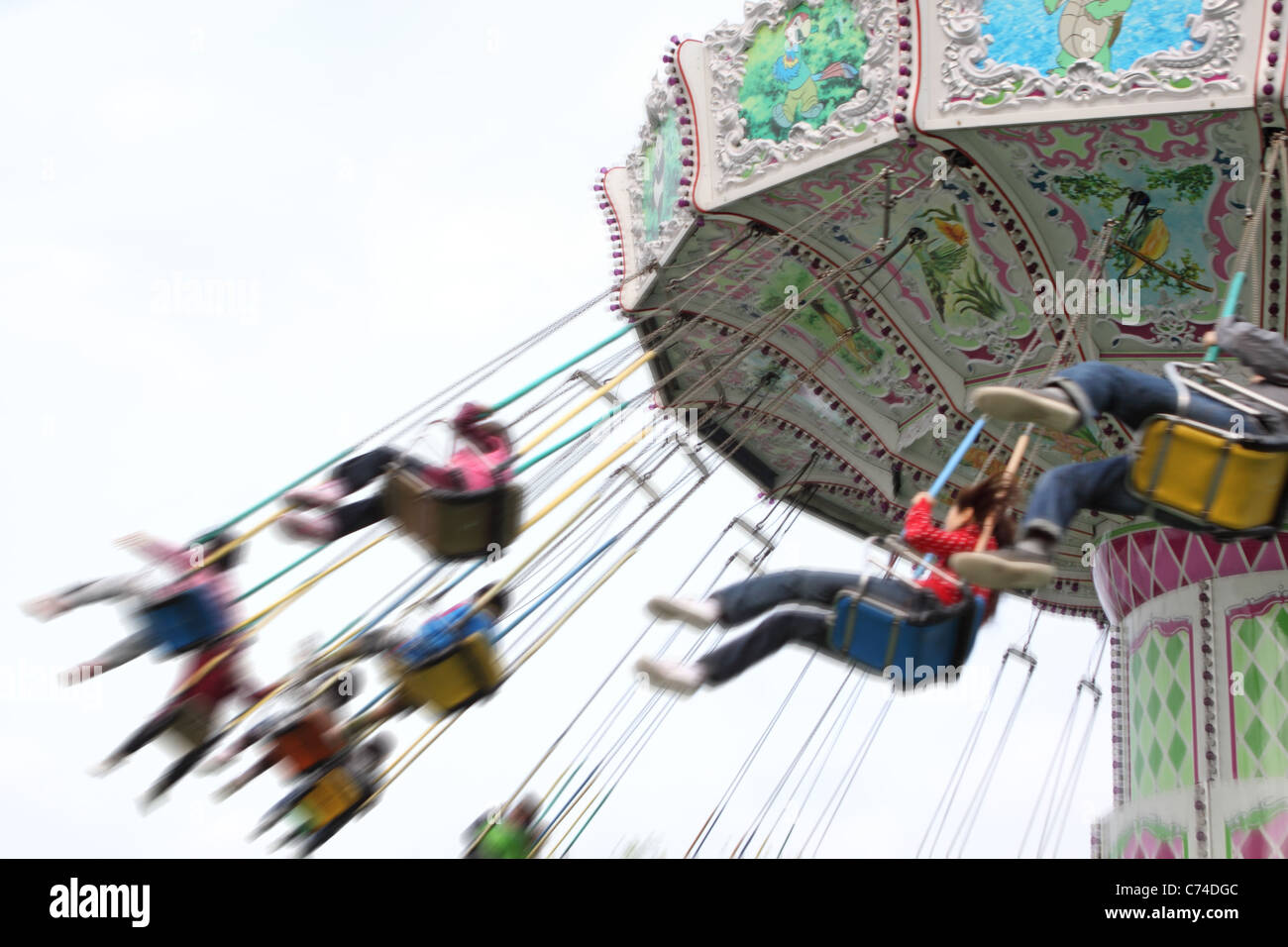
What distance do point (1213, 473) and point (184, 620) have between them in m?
3.89

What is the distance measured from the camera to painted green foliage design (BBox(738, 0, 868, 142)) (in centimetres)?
757

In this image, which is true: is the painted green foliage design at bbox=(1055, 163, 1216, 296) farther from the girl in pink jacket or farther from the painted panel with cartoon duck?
the girl in pink jacket

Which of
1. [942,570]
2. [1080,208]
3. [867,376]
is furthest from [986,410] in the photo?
[867,376]

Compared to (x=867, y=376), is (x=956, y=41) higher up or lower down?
higher up

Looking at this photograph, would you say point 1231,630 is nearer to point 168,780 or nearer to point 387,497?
point 387,497

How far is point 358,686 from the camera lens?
705cm

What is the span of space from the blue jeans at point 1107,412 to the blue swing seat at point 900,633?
1.57ft

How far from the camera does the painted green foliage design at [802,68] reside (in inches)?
298

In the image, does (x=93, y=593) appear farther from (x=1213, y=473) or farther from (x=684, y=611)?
(x=1213, y=473)

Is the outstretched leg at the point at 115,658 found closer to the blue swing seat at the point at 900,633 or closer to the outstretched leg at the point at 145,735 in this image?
the outstretched leg at the point at 145,735

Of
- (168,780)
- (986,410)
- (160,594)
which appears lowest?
(168,780)

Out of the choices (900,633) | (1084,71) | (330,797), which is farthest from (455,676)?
(1084,71)
